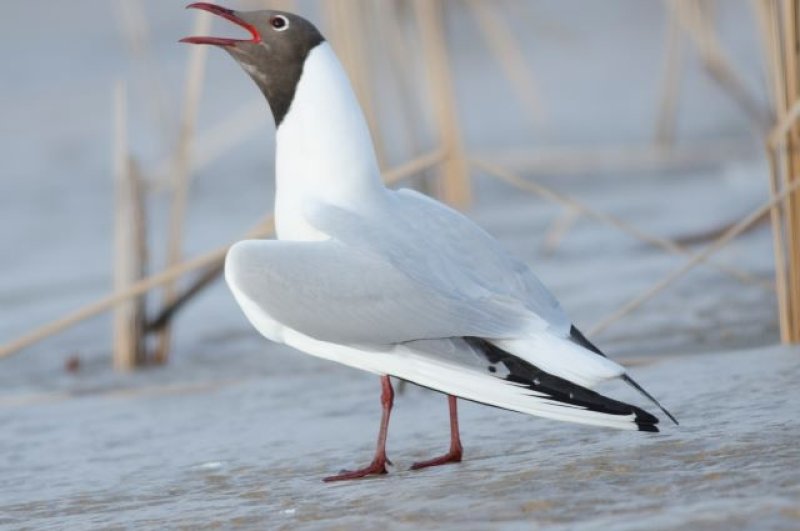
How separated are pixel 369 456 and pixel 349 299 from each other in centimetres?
45

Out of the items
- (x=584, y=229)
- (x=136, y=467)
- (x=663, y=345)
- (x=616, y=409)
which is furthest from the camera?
(x=584, y=229)

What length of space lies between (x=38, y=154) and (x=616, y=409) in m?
7.91

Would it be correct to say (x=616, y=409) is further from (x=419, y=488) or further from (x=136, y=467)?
(x=136, y=467)

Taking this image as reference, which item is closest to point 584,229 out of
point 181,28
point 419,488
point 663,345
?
point 663,345

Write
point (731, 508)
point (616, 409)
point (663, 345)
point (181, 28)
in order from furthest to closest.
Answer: point (181, 28) < point (663, 345) < point (616, 409) < point (731, 508)

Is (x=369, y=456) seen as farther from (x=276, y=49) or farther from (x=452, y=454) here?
(x=276, y=49)

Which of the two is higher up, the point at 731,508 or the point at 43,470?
the point at 731,508

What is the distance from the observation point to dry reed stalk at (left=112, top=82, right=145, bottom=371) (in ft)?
15.7

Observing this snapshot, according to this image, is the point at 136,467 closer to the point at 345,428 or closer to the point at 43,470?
the point at 43,470

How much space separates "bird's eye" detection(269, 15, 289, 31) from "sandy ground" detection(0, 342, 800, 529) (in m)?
0.85

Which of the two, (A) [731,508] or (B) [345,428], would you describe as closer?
(A) [731,508]

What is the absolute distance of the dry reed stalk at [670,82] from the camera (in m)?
6.10

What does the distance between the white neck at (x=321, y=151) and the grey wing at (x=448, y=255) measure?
55mm

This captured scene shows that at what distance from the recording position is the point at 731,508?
235cm
